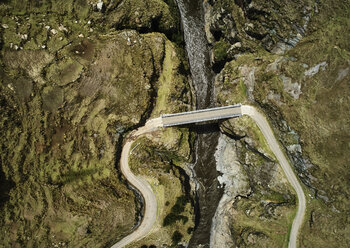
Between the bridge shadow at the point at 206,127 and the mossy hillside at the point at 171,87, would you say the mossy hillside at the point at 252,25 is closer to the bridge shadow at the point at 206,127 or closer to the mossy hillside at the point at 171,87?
the mossy hillside at the point at 171,87

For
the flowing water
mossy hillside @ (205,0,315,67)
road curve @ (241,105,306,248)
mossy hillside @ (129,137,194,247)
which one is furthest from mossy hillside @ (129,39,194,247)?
road curve @ (241,105,306,248)

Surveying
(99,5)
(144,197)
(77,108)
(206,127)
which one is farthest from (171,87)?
(144,197)

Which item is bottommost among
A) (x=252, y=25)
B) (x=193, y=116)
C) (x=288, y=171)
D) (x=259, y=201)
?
(x=259, y=201)

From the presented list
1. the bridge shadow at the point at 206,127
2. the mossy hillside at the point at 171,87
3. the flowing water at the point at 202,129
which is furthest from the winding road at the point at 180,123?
the flowing water at the point at 202,129

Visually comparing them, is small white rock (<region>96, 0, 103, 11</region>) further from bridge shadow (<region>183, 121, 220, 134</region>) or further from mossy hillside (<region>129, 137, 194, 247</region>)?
bridge shadow (<region>183, 121, 220, 134</region>)

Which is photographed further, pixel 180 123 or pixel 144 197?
pixel 180 123

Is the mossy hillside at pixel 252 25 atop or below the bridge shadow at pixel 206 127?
atop

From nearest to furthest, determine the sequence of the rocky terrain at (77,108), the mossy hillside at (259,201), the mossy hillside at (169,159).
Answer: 1. the rocky terrain at (77,108)
2. the mossy hillside at (259,201)
3. the mossy hillside at (169,159)

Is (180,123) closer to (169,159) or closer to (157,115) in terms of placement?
(157,115)
